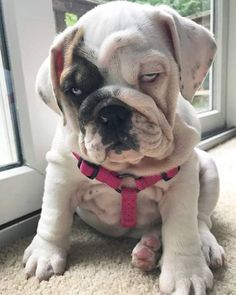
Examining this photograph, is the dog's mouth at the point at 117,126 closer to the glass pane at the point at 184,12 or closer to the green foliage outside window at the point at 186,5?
the glass pane at the point at 184,12

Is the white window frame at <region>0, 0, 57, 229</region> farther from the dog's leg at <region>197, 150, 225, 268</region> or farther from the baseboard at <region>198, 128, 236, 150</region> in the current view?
the baseboard at <region>198, 128, 236, 150</region>

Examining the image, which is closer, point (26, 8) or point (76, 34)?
point (76, 34)

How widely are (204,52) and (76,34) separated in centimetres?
24

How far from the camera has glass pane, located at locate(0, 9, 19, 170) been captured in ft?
3.21

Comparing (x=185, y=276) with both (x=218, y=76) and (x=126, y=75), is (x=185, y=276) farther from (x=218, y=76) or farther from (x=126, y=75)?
(x=218, y=76)

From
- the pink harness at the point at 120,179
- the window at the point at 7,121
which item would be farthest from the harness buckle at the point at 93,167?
the window at the point at 7,121

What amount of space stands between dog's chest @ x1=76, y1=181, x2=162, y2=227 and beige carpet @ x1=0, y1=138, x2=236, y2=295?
67 millimetres

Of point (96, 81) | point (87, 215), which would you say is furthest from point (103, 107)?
point (87, 215)

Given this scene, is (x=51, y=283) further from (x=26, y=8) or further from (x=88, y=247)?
(x=26, y=8)

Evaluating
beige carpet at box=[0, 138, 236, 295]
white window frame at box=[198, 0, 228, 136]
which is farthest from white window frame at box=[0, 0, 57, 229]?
white window frame at box=[198, 0, 228, 136]

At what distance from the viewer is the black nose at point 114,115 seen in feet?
2.14

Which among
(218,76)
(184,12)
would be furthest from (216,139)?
(184,12)

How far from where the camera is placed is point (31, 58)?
3.14 ft

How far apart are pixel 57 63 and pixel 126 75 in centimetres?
14
